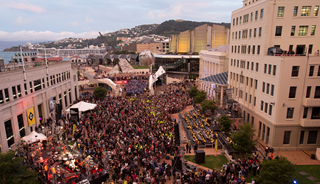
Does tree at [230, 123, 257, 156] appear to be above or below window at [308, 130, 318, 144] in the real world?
Result: above

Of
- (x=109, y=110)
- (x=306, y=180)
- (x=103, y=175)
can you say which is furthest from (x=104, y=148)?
(x=306, y=180)

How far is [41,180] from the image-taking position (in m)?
15.2

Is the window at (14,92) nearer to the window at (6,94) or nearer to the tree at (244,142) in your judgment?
the window at (6,94)

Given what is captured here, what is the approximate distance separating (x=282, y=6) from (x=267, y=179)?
1900 cm

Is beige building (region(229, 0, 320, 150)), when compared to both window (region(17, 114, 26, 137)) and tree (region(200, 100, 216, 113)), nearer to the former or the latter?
tree (region(200, 100, 216, 113))

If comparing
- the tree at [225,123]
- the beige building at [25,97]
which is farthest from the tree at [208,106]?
the beige building at [25,97]

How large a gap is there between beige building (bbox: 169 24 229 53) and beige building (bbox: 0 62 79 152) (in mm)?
53937

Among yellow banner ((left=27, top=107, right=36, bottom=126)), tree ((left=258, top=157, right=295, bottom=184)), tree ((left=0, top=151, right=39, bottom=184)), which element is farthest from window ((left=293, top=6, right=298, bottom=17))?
yellow banner ((left=27, top=107, right=36, bottom=126))

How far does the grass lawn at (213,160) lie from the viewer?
63.4 feet

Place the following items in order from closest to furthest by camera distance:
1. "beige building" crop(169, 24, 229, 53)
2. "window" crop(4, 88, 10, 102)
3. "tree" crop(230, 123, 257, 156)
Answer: "tree" crop(230, 123, 257, 156) < "window" crop(4, 88, 10, 102) < "beige building" crop(169, 24, 229, 53)

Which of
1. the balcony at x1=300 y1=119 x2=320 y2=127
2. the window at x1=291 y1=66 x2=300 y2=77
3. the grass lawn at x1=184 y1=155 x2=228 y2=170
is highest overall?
the window at x1=291 y1=66 x2=300 y2=77

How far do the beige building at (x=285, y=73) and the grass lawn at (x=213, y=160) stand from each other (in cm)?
634

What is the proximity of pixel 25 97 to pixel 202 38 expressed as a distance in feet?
219

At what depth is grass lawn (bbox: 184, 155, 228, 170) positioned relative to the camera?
19.3m
